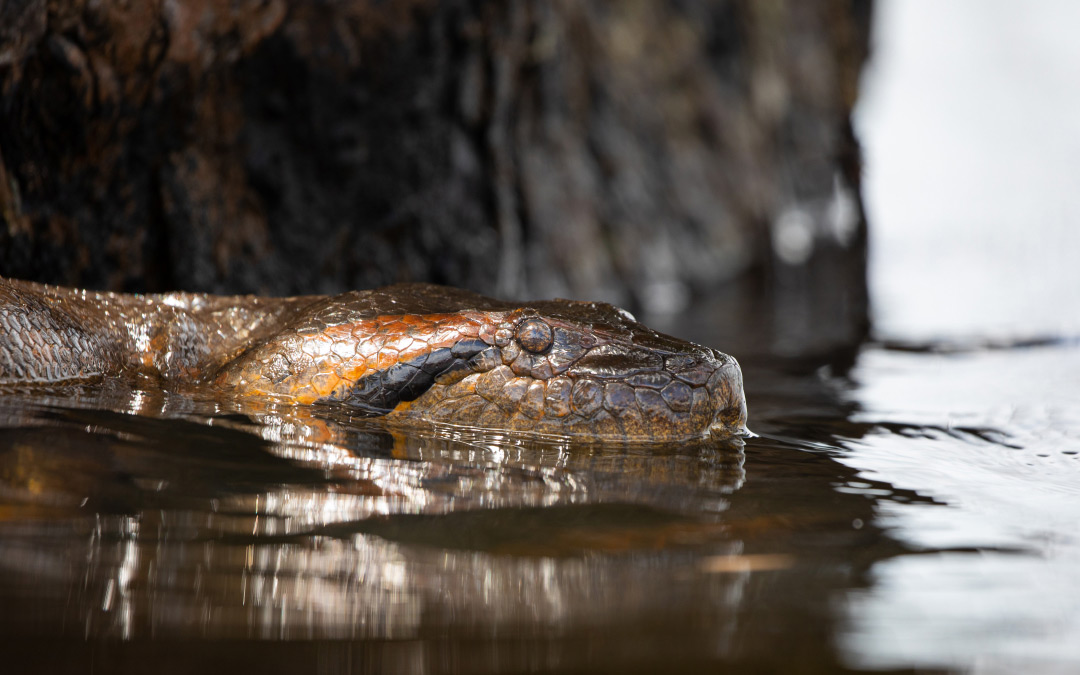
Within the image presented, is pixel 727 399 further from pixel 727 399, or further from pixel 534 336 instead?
pixel 534 336

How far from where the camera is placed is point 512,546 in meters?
1.77

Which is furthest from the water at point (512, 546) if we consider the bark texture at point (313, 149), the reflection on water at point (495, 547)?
the bark texture at point (313, 149)

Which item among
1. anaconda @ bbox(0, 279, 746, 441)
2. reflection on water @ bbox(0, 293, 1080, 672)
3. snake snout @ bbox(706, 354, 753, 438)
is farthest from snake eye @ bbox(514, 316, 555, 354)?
snake snout @ bbox(706, 354, 753, 438)

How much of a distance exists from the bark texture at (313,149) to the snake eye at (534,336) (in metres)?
2.45

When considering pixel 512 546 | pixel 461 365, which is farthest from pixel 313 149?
pixel 512 546

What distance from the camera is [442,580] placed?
1.57 m

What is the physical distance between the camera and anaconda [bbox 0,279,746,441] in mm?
2895

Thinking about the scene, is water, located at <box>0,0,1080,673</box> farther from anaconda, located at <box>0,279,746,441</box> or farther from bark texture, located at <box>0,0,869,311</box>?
bark texture, located at <box>0,0,869,311</box>

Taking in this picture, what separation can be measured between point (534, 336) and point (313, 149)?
324 centimetres

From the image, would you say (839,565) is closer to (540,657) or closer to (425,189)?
(540,657)

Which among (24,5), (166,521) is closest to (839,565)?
(166,521)

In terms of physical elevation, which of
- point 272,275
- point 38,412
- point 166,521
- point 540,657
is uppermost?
point 272,275

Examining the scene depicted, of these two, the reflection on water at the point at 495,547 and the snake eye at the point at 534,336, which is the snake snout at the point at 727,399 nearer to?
the reflection on water at the point at 495,547

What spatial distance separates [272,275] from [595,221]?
5813 millimetres
